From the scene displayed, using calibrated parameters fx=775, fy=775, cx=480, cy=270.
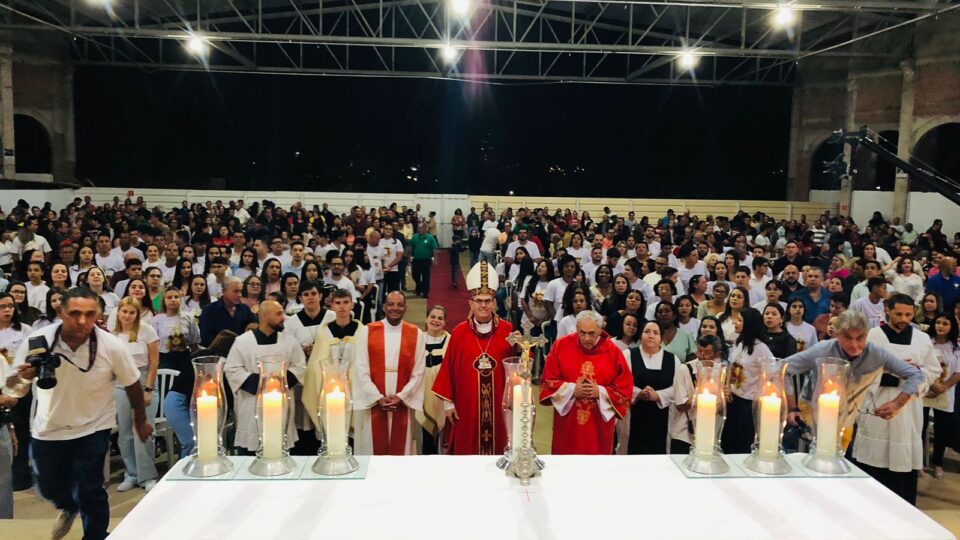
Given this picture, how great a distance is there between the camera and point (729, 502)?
8.93 feet

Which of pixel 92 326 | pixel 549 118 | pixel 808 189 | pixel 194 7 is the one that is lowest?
pixel 92 326

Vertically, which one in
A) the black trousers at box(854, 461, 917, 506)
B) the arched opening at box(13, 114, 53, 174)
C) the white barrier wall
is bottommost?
the black trousers at box(854, 461, 917, 506)

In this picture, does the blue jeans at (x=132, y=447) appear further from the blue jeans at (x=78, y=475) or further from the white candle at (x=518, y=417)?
the white candle at (x=518, y=417)

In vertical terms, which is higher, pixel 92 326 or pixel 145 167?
pixel 145 167

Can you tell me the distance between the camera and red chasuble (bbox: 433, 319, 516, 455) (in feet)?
16.0

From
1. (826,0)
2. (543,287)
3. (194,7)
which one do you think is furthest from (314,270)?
(194,7)

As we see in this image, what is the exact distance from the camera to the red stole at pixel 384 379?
5031 millimetres

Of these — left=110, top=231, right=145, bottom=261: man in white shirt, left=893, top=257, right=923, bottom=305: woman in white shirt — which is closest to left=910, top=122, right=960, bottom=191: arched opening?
left=893, top=257, right=923, bottom=305: woman in white shirt

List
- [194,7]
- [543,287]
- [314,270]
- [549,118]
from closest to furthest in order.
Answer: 1. [314,270]
2. [543,287]
3. [194,7]
4. [549,118]

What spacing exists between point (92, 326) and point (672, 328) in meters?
4.05

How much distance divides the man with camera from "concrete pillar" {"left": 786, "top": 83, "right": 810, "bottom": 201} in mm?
23078

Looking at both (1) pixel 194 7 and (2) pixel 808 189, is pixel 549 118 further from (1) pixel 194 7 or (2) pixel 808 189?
(1) pixel 194 7

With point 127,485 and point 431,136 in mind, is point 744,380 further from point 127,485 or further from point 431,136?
point 431,136

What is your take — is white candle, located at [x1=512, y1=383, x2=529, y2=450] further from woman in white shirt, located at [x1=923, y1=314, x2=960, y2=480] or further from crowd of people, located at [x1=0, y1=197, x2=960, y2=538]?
woman in white shirt, located at [x1=923, y1=314, x2=960, y2=480]
